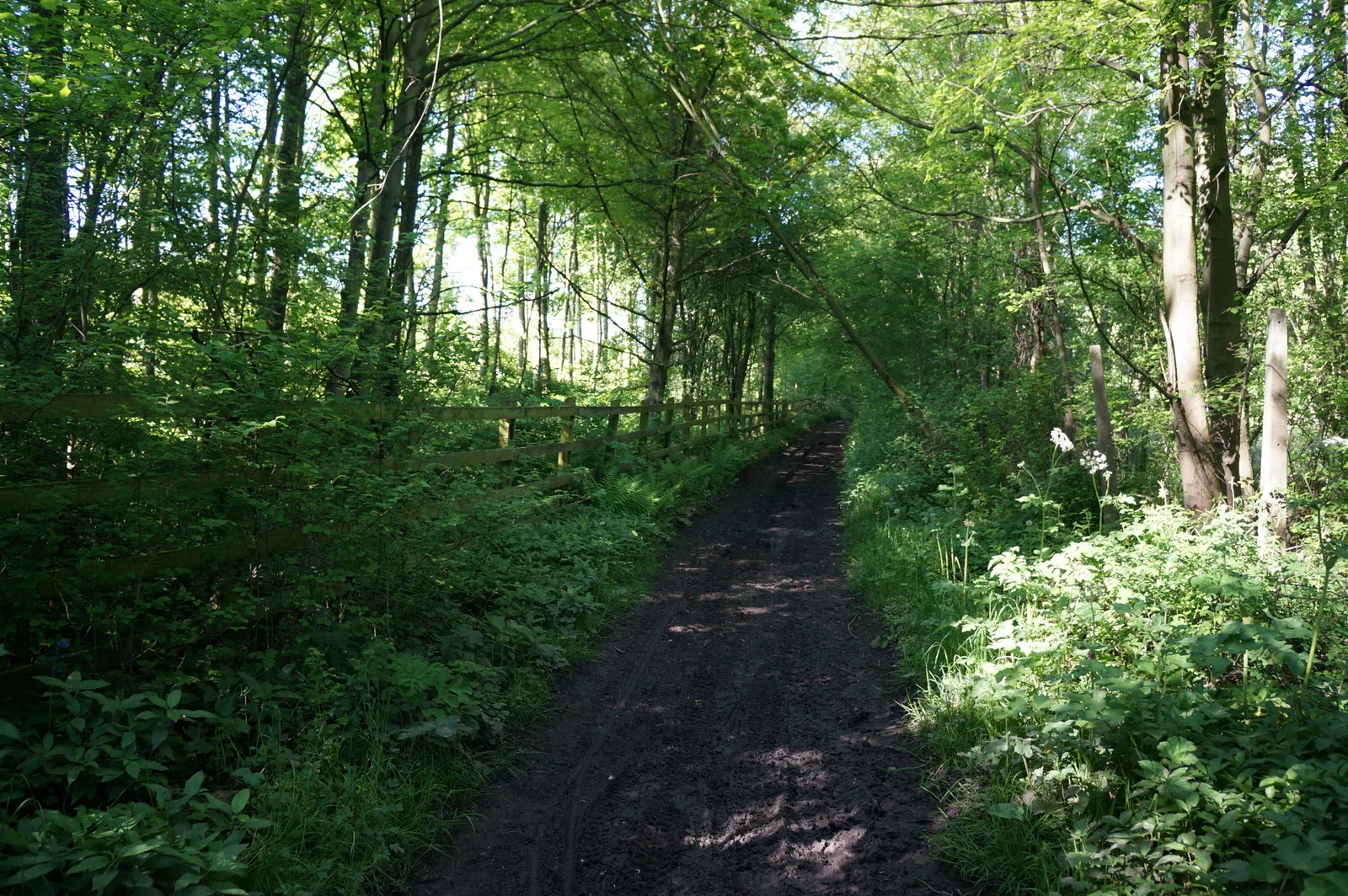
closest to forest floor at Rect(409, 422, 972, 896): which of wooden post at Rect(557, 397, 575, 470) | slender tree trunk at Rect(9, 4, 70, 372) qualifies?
wooden post at Rect(557, 397, 575, 470)

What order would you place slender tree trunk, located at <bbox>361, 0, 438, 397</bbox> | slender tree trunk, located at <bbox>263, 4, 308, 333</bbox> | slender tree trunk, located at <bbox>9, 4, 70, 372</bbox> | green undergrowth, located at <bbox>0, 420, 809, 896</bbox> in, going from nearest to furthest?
green undergrowth, located at <bbox>0, 420, 809, 896</bbox> → slender tree trunk, located at <bbox>9, 4, 70, 372</bbox> → slender tree trunk, located at <bbox>263, 4, 308, 333</bbox> → slender tree trunk, located at <bbox>361, 0, 438, 397</bbox>

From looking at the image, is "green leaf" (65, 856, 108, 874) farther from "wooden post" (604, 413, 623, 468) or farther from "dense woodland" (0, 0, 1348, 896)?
"wooden post" (604, 413, 623, 468)

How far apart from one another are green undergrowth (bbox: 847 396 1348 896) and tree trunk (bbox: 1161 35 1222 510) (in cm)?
77

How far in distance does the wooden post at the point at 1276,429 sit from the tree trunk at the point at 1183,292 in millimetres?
1197

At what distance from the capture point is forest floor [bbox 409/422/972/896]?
10.5ft

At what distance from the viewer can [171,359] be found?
359 cm

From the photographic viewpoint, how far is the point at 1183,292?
5961 mm

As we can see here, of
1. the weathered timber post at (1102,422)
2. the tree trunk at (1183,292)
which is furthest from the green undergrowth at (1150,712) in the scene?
the weathered timber post at (1102,422)

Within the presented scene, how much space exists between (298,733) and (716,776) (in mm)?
2137

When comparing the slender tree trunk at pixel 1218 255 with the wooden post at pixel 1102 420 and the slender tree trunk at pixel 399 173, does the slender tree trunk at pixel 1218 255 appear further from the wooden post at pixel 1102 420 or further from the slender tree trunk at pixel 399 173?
the slender tree trunk at pixel 399 173

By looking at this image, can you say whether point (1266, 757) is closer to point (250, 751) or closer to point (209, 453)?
point (250, 751)

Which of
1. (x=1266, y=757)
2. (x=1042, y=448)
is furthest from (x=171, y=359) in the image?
(x=1042, y=448)

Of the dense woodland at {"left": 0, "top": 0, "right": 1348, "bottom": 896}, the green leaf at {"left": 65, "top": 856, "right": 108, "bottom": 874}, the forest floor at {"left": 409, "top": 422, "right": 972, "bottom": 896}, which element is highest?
the dense woodland at {"left": 0, "top": 0, "right": 1348, "bottom": 896}

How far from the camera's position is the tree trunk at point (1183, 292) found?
581 cm
